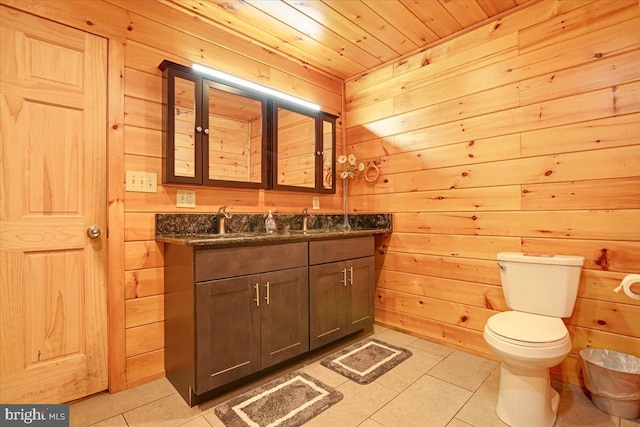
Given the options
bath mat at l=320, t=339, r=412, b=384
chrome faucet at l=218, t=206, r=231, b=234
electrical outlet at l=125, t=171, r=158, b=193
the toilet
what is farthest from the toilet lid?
electrical outlet at l=125, t=171, r=158, b=193

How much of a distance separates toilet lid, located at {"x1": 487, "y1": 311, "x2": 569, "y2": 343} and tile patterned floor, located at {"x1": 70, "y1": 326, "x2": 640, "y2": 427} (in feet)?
1.46

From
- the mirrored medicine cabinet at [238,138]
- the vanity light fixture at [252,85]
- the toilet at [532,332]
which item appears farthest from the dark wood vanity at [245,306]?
the vanity light fixture at [252,85]

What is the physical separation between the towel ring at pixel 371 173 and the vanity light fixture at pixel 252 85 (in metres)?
0.71

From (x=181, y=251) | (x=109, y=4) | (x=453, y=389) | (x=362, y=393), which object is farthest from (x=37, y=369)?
(x=453, y=389)

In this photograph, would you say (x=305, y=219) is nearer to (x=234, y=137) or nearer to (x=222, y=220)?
(x=222, y=220)

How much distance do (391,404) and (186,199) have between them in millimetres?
1724

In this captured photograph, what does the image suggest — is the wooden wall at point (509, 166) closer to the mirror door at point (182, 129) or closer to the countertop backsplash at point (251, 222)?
the countertop backsplash at point (251, 222)

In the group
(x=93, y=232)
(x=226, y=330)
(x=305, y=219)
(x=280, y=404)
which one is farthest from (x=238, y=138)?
(x=280, y=404)

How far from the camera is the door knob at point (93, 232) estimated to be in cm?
167

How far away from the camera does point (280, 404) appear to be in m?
1.60

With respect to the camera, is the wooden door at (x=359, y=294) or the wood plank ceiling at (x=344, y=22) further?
the wooden door at (x=359, y=294)

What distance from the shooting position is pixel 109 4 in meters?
1.72

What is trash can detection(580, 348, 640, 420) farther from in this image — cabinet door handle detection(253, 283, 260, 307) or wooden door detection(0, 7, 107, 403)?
wooden door detection(0, 7, 107, 403)

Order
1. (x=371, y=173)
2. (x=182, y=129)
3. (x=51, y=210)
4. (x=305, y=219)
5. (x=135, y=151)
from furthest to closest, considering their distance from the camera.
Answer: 1. (x=371, y=173)
2. (x=305, y=219)
3. (x=182, y=129)
4. (x=135, y=151)
5. (x=51, y=210)
